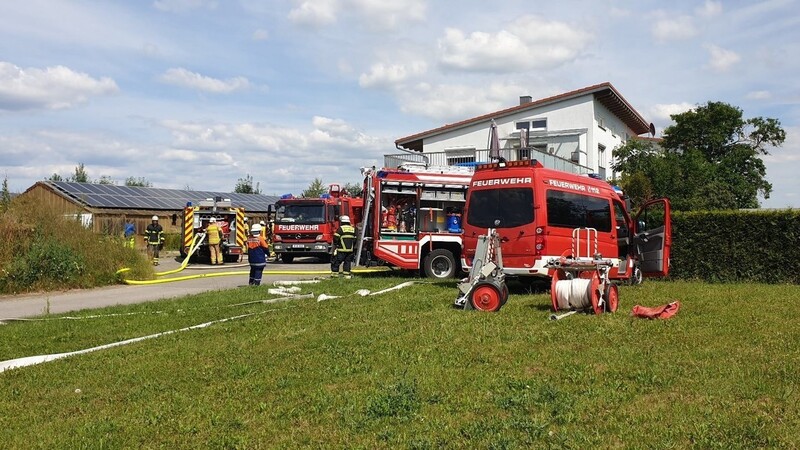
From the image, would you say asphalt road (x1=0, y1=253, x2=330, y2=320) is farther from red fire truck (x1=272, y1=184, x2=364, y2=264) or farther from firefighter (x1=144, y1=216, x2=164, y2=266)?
firefighter (x1=144, y1=216, x2=164, y2=266)

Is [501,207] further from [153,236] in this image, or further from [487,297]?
[153,236]

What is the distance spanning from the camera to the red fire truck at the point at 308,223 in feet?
81.6

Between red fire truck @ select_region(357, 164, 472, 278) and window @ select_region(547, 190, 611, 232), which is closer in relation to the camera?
window @ select_region(547, 190, 611, 232)

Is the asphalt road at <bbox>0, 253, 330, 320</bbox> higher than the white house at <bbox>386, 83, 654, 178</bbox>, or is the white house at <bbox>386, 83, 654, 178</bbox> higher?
the white house at <bbox>386, 83, 654, 178</bbox>

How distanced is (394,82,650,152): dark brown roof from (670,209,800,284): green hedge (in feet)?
51.7

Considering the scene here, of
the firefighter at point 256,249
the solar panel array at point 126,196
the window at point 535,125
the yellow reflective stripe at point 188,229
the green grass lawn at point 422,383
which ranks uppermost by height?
the window at point 535,125

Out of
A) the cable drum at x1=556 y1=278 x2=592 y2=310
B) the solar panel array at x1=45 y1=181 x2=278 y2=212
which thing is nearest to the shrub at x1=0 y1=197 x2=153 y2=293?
the cable drum at x1=556 y1=278 x2=592 y2=310

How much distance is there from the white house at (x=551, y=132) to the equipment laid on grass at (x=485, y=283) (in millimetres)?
16992

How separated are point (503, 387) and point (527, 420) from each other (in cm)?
86

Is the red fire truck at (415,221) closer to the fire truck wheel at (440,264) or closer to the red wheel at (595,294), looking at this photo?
the fire truck wheel at (440,264)

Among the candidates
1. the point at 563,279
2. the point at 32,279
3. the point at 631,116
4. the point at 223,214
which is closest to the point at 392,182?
the point at 563,279

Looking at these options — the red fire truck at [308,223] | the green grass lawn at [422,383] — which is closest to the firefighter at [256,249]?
the green grass lawn at [422,383]

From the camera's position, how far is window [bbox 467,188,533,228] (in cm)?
1222

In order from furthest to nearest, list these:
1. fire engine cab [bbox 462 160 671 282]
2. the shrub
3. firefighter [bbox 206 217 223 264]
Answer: firefighter [bbox 206 217 223 264], the shrub, fire engine cab [bbox 462 160 671 282]
